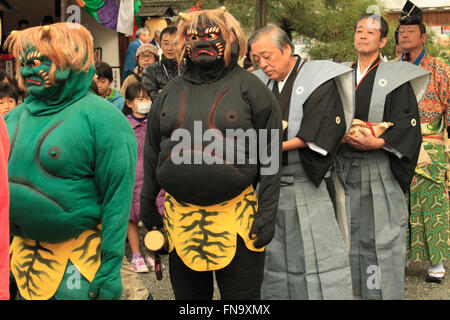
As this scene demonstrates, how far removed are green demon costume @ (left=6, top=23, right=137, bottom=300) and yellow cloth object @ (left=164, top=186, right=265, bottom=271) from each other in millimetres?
504

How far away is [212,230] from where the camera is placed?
305 cm

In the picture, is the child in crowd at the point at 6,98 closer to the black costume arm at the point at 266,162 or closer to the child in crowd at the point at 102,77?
the child in crowd at the point at 102,77

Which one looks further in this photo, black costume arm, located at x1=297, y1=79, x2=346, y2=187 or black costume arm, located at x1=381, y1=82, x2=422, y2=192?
black costume arm, located at x1=381, y1=82, x2=422, y2=192

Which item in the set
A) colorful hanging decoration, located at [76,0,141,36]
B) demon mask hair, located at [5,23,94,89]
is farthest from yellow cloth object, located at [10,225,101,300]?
colorful hanging decoration, located at [76,0,141,36]

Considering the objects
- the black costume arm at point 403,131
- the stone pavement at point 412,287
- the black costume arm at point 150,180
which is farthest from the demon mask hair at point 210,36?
the stone pavement at point 412,287

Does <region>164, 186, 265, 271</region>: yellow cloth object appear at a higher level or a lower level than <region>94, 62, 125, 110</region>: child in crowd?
lower

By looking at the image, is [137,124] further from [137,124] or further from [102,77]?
[102,77]

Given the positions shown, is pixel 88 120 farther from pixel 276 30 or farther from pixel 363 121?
pixel 363 121

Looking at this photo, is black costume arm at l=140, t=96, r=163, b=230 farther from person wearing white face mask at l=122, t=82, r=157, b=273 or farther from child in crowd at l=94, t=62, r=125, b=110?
child in crowd at l=94, t=62, r=125, b=110

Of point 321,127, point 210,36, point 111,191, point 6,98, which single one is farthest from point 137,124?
point 111,191

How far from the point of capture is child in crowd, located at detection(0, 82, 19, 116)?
483 cm

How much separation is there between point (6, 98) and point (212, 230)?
2.54 metres

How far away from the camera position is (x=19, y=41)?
2.57 m
